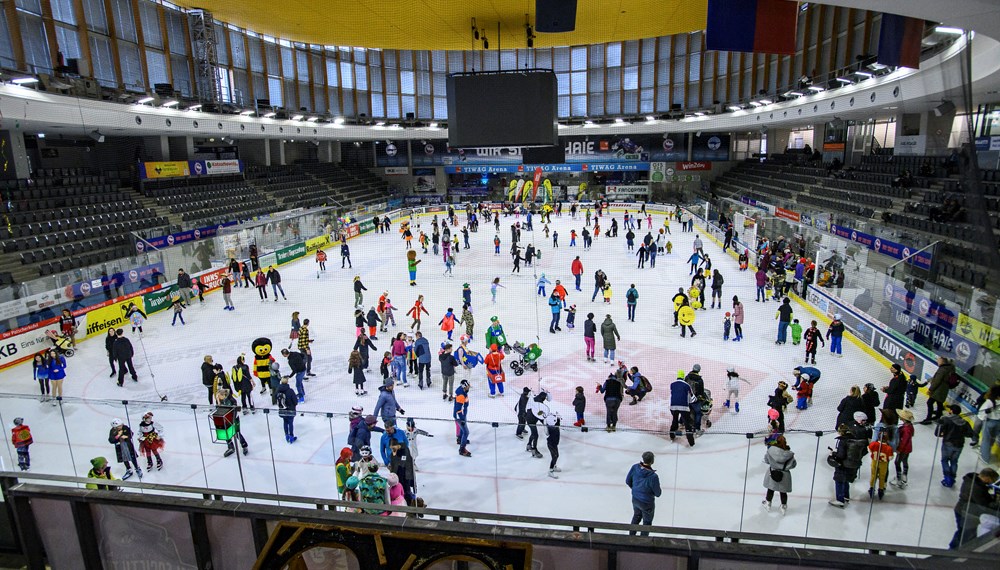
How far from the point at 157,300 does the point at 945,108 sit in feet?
60.4

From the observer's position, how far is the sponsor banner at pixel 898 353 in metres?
9.91

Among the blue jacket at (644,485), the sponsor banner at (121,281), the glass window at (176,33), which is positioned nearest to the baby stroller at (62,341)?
the sponsor banner at (121,281)

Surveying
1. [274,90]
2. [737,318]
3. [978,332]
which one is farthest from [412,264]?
[274,90]

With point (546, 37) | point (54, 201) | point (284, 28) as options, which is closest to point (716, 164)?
point (546, 37)

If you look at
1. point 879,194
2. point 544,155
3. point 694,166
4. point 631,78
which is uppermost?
point 631,78

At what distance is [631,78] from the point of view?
42.5m

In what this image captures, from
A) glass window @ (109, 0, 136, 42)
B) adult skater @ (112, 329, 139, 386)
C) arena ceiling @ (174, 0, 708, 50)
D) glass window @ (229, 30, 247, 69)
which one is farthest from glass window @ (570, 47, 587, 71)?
adult skater @ (112, 329, 139, 386)

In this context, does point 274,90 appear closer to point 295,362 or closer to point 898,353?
point 295,362

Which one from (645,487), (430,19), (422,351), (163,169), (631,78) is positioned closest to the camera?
(645,487)

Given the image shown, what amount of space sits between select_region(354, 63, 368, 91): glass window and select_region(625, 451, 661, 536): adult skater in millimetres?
41244

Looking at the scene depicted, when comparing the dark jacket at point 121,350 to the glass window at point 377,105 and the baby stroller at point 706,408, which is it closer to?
the baby stroller at point 706,408

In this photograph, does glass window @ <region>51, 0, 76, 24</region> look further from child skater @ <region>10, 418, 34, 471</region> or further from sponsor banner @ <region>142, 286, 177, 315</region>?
child skater @ <region>10, 418, 34, 471</region>

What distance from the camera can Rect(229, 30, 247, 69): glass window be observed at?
3234cm

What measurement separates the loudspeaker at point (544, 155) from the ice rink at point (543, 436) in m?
16.1
